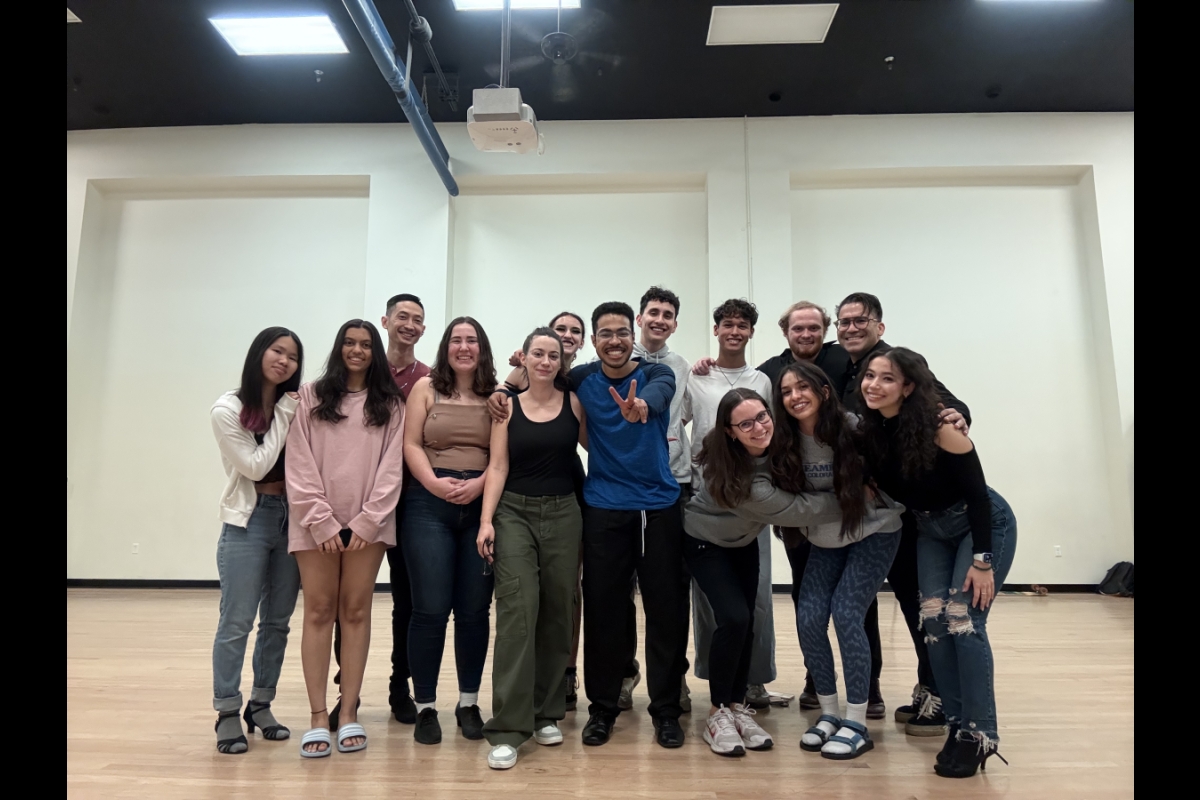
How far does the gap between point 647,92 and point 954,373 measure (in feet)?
12.8

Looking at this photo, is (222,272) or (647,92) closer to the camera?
(647,92)

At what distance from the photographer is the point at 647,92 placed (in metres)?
6.24

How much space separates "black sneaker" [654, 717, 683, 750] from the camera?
2.41 metres

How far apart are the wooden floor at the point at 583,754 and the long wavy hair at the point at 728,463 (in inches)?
34.5

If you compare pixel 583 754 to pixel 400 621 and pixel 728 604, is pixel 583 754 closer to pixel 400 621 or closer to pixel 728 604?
pixel 728 604

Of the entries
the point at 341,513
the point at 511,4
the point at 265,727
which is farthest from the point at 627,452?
the point at 511,4

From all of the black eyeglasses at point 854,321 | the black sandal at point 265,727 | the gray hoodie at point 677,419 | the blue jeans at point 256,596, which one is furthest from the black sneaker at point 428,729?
the black eyeglasses at point 854,321

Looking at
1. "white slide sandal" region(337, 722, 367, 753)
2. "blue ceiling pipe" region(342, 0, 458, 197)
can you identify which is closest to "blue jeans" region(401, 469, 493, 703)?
"white slide sandal" region(337, 722, 367, 753)

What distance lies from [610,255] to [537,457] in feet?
15.2

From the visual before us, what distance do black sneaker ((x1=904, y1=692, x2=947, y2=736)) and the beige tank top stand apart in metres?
1.85

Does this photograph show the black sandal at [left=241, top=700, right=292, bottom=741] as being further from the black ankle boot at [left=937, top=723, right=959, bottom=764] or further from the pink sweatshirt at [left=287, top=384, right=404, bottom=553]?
the black ankle boot at [left=937, top=723, right=959, bottom=764]

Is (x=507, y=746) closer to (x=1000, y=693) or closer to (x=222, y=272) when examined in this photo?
(x=1000, y=693)

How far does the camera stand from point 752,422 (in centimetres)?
241
